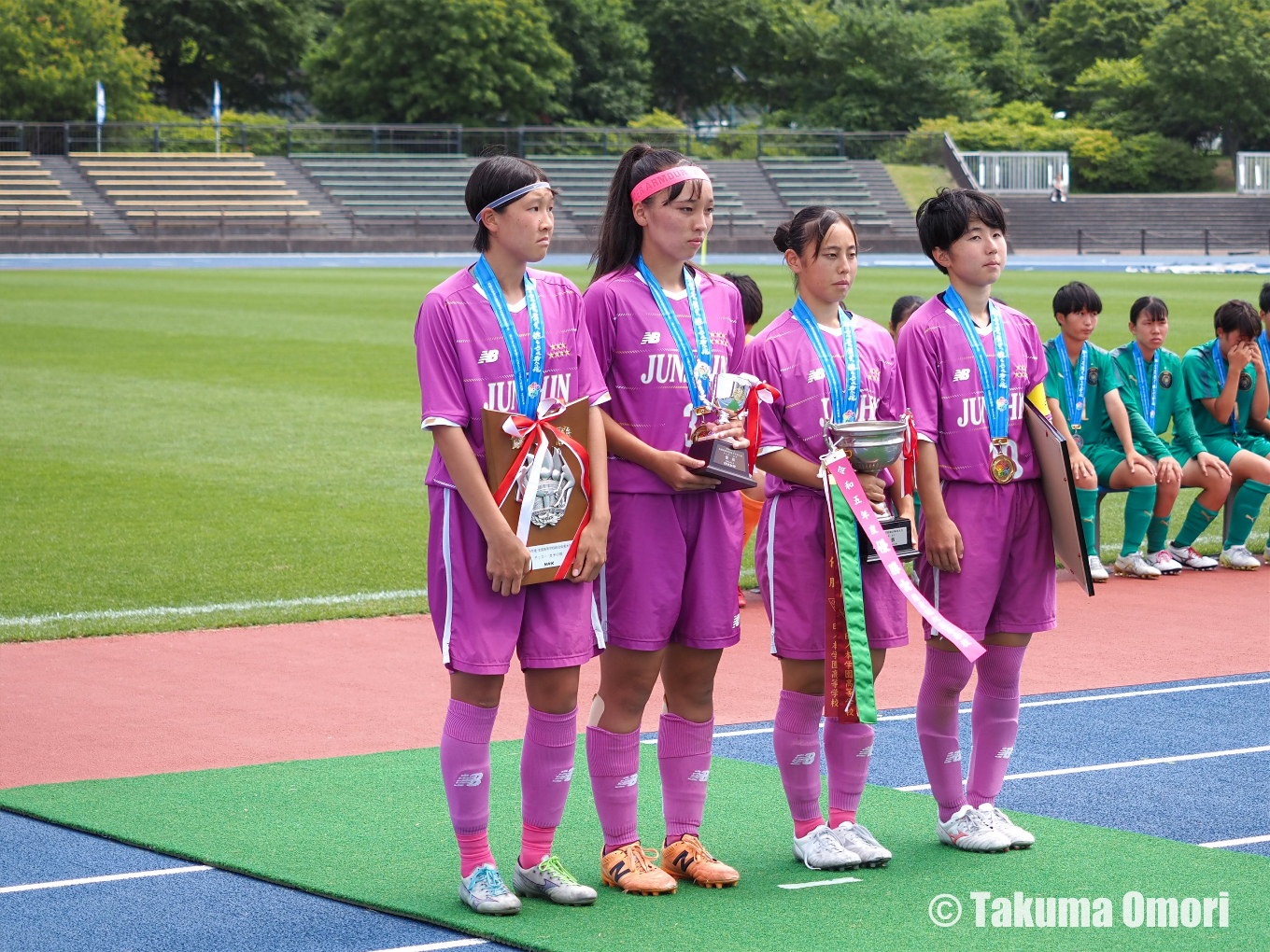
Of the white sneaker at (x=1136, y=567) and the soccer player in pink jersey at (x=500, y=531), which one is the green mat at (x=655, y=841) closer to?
the soccer player in pink jersey at (x=500, y=531)

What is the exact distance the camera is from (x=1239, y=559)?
9.69 m

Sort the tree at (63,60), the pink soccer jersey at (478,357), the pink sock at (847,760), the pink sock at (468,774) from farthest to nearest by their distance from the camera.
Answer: the tree at (63,60) → the pink sock at (847,760) → the pink sock at (468,774) → the pink soccer jersey at (478,357)

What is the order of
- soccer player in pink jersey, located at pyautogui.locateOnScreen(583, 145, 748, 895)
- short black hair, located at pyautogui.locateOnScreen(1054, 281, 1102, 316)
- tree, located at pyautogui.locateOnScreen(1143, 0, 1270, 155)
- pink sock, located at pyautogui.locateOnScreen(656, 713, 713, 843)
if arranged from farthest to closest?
1. tree, located at pyautogui.locateOnScreen(1143, 0, 1270, 155)
2. short black hair, located at pyautogui.locateOnScreen(1054, 281, 1102, 316)
3. pink sock, located at pyautogui.locateOnScreen(656, 713, 713, 843)
4. soccer player in pink jersey, located at pyautogui.locateOnScreen(583, 145, 748, 895)

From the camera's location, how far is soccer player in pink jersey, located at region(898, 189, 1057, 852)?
186 inches

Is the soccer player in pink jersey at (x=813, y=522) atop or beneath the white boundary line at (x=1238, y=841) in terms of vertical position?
atop

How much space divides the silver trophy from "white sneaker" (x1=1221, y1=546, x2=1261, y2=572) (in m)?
5.90

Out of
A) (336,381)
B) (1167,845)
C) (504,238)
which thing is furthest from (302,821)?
(336,381)

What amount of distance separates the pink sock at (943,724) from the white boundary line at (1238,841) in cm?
78

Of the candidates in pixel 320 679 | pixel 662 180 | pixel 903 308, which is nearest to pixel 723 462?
pixel 662 180

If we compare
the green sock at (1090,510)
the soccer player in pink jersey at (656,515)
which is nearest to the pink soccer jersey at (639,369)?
the soccer player in pink jersey at (656,515)

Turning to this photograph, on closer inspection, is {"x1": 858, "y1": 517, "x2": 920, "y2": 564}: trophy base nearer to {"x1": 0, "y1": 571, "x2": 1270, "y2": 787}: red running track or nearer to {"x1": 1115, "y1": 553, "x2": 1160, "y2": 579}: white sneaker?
{"x1": 0, "y1": 571, "x2": 1270, "y2": 787}: red running track

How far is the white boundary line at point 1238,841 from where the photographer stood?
4809mm

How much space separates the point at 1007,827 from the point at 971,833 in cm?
14

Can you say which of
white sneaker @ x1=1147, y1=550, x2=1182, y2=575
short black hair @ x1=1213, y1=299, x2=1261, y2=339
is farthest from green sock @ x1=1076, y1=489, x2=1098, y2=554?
short black hair @ x1=1213, y1=299, x2=1261, y2=339
